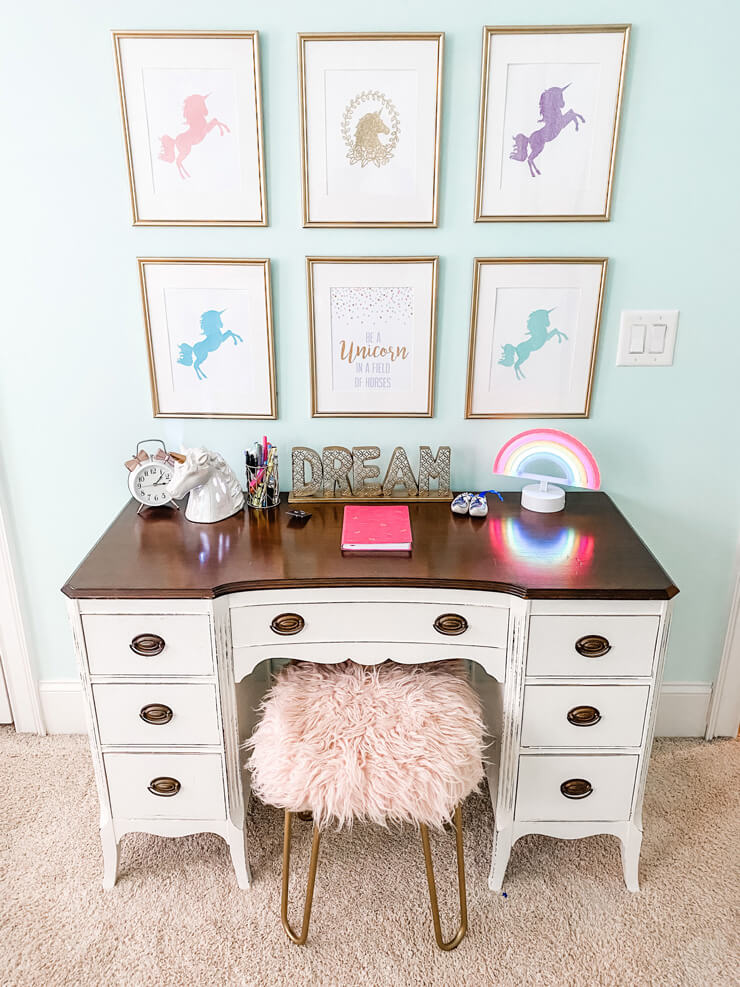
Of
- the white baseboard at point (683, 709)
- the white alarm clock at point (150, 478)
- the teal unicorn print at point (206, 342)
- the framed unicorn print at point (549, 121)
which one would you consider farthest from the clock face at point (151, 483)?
the white baseboard at point (683, 709)

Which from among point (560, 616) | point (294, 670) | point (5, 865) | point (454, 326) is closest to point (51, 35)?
point (454, 326)

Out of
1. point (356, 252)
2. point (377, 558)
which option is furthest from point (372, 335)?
point (377, 558)

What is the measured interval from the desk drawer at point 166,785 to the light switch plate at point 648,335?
56.3 inches

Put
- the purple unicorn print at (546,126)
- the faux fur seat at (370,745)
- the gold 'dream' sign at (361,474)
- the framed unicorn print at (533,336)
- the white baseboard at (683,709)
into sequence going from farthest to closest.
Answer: the white baseboard at (683,709) → the gold 'dream' sign at (361,474) → the framed unicorn print at (533,336) → the purple unicorn print at (546,126) → the faux fur seat at (370,745)

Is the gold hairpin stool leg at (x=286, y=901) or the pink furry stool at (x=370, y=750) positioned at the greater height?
the pink furry stool at (x=370, y=750)

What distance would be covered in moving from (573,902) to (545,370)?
1.33 metres

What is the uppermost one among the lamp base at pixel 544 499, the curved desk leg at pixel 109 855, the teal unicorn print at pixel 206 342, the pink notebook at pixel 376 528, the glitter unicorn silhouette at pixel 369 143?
the glitter unicorn silhouette at pixel 369 143

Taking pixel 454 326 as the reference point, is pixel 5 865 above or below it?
below

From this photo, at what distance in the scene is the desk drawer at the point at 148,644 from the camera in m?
1.59

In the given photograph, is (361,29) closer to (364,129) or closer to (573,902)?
(364,129)

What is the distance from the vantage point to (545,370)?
1.96 m

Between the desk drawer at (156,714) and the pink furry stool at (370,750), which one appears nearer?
the pink furry stool at (370,750)

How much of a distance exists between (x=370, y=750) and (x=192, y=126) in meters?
1.49

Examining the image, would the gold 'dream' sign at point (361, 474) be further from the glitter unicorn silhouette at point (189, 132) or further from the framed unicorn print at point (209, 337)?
the glitter unicorn silhouette at point (189, 132)
